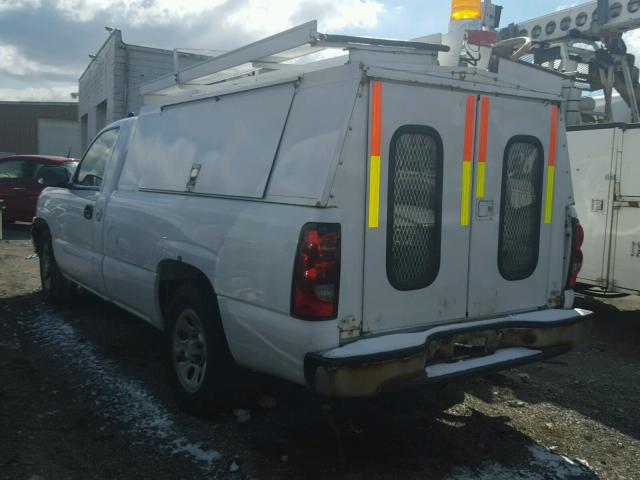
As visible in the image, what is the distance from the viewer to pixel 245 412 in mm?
4004

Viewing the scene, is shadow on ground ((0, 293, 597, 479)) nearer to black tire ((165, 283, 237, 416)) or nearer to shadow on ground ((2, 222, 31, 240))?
black tire ((165, 283, 237, 416))

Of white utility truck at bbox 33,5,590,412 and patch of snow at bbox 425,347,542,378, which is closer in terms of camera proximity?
white utility truck at bbox 33,5,590,412

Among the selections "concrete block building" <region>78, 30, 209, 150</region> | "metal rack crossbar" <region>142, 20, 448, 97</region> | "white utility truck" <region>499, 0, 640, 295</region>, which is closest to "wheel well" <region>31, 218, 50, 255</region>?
"metal rack crossbar" <region>142, 20, 448, 97</region>

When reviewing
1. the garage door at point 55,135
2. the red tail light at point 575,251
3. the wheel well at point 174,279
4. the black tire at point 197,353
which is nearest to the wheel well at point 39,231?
the wheel well at point 174,279

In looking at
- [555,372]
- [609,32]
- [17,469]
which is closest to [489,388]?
[555,372]

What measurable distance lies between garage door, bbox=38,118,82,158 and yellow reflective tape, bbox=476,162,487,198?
36.5m

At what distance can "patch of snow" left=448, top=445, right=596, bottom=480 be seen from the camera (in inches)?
130

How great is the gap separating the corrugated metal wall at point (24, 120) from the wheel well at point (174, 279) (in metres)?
35.9

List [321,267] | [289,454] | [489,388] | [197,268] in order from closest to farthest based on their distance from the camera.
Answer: [321,267]
[289,454]
[197,268]
[489,388]

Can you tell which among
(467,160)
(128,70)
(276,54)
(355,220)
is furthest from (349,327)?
(128,70)

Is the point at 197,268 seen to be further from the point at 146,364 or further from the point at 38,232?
the point at 38,232

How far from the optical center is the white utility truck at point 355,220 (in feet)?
9.96

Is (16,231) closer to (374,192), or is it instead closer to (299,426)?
(299,426)

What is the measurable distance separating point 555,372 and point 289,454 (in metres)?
2.67
